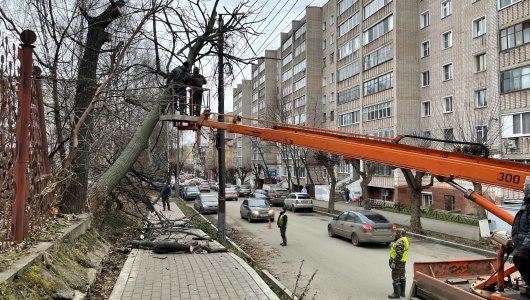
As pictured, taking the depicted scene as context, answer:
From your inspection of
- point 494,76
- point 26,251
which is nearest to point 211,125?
point 26,251

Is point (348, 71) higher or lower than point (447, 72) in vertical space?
higher

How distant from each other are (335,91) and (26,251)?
156 ft

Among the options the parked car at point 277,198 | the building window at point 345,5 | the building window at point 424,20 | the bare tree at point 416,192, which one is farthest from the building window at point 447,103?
the building window at point 345,5

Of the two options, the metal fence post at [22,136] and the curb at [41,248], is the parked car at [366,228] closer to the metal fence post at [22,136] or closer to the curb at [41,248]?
the curb at [41,248]

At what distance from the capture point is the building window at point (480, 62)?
96.1ft

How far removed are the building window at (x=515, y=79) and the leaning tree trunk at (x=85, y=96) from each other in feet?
76.0

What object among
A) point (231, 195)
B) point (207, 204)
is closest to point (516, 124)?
point (207, 204)

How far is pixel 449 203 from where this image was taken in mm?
32250

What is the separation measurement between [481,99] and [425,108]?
24.7 ft

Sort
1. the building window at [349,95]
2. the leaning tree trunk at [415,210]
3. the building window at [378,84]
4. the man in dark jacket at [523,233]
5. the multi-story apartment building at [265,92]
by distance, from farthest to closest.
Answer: the multi-story apartment building at [265,92] < the building window at [349,95] < the building window at [378,84] < the leaning tree trunk at [415,210] < the man in dark jacket at [523,233]

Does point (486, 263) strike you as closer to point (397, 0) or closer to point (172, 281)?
point (172, 281)

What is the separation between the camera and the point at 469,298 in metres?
6.64

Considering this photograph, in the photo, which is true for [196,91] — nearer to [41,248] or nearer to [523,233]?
[41,248]

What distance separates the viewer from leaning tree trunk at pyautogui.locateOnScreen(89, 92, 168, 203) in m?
12.8
